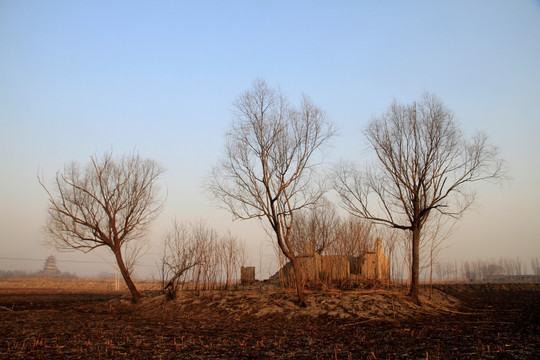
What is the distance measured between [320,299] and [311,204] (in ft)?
11.9

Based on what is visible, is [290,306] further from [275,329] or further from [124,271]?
[124,271]

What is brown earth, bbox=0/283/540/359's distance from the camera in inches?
316

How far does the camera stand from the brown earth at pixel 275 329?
8023mm

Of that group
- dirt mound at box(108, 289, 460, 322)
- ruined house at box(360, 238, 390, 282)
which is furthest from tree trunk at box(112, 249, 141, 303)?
ruined house at box(360, 238, 390, 282)

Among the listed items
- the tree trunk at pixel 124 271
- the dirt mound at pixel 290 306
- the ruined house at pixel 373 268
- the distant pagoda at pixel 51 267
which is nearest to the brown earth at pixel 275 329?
the dirt mound at pixel 290 306

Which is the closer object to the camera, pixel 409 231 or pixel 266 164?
pixel 266 164

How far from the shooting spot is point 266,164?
14.4 m

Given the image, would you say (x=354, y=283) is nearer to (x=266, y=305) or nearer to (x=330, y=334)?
(x=266, y=305)

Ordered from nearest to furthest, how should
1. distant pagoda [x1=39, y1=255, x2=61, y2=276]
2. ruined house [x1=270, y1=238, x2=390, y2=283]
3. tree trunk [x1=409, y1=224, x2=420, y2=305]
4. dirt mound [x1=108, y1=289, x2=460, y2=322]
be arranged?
dirt mound [x1=108, y1=289, x2=460, y2=322] → tree trunk [x1=409, y1=224, x2=420, y2=305] → ruined house [x1=270, y1=238, x2=390, y2=283] → distant pagoda [x1=39, y1=255, x2=61, y2=276]

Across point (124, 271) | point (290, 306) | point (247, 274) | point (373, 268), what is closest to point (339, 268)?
point (373, 268)

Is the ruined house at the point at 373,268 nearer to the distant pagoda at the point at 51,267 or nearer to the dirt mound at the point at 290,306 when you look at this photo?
the dirt mound at the point at 290,306

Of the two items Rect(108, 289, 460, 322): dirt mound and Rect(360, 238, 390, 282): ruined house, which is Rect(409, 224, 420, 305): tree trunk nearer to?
Rect(108, 289, 460, 322): dirt mound

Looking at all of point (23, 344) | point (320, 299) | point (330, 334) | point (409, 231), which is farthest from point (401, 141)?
point (23, 344)

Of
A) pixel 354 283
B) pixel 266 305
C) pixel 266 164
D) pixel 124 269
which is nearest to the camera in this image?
pixel 266 164
